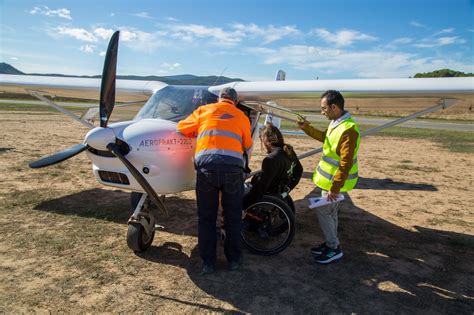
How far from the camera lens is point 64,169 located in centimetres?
878

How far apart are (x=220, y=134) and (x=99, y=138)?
4.36 feet

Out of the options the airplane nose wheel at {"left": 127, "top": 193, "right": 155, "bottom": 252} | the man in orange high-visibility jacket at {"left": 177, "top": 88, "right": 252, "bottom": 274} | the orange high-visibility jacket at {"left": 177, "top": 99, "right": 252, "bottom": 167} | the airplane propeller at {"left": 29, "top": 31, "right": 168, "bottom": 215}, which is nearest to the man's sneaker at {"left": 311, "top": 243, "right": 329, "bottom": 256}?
the man in orange high-visibility jacket at {"left": 177, "top": 88, "right": 252, "bottom": 274}

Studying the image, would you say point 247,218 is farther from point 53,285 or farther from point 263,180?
point 53,285

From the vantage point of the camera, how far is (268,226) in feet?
15.3

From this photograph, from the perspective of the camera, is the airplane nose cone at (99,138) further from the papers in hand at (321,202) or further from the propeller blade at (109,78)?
the papers in hand at (321,202)

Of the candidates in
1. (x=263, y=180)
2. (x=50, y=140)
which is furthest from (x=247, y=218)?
(x=50, y=140)

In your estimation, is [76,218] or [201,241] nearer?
[201,241]

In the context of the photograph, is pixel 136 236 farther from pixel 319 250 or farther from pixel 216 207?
pixel 319 250

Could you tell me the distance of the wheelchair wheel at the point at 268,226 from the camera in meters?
4.46

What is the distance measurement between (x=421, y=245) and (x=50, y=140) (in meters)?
13.0

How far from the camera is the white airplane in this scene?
4.00 metres

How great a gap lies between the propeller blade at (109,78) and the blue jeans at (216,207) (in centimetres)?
142

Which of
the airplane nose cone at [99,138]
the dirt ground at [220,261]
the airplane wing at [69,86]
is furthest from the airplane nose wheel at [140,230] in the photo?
the airplane wing at [69,86]

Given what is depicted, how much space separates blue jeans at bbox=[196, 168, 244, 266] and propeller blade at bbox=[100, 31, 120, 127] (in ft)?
4.65
